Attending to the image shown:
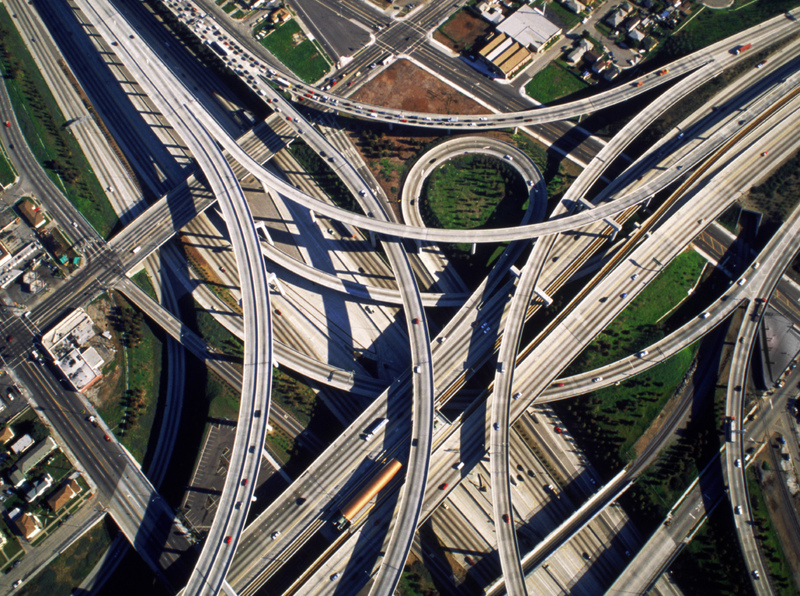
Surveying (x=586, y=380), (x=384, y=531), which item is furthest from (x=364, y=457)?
(x=586, y=380)

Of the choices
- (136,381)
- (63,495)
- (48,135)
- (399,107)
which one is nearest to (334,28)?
(399,107)

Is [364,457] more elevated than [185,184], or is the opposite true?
[185,184]

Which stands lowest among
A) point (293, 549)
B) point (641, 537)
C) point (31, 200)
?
point (641, 537)

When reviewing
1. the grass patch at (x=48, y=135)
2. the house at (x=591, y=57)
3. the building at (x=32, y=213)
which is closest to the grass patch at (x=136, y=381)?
the grass patch at (x=48, y=135)

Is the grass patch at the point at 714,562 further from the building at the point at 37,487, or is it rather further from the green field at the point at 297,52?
the green field at the point at 297,52

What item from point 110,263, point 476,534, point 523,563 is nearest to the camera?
point 523,563

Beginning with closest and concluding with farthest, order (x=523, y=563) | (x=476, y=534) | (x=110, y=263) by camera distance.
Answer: (x=523, y=563) → (x=476, y=534) → (x=110, y=263)

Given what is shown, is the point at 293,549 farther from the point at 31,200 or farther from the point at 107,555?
the point at 31,200

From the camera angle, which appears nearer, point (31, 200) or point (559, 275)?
point (559, 275)
